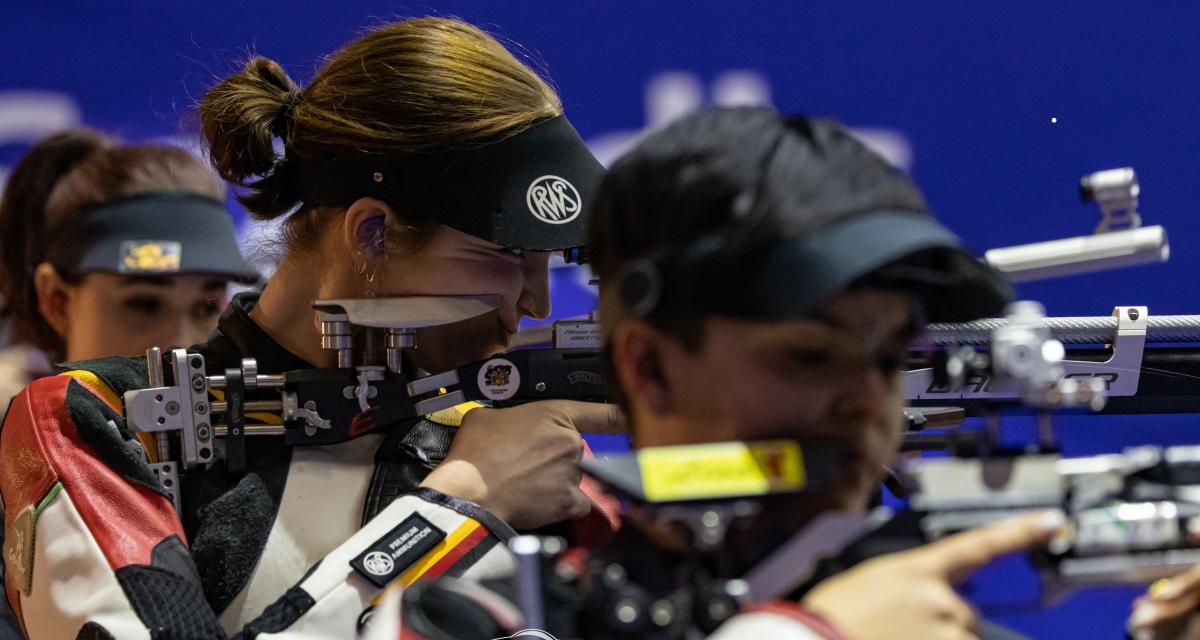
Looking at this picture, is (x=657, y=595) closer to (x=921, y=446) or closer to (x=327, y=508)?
(x=921, y=446)

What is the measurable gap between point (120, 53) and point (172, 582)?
868mm

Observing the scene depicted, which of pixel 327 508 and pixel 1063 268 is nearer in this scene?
pixel 1063 268

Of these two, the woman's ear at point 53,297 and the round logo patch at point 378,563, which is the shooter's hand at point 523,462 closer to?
the round logo patch at point 378,563

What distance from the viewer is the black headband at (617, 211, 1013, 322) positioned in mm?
548

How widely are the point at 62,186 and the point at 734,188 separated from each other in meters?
1.42

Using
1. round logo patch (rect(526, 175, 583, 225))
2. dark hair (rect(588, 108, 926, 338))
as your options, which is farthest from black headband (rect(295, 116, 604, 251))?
dark hair (rect(588, 108, 926, 338))

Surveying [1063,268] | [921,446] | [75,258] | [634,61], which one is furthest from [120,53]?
[1063,268]

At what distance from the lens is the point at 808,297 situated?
21.5 inches

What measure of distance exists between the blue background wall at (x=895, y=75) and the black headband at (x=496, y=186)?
37 cm

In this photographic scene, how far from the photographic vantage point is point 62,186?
1.78 meters

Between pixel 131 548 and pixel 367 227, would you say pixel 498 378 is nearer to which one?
pixel 367 227

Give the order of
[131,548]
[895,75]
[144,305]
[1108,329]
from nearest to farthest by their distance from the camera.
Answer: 1. [131,548]
2. [1108,329]
3. [895,75]
4. [144,305]

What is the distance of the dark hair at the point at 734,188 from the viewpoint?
0.56 metres

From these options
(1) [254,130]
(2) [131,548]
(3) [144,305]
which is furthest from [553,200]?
(3) [144,305]
